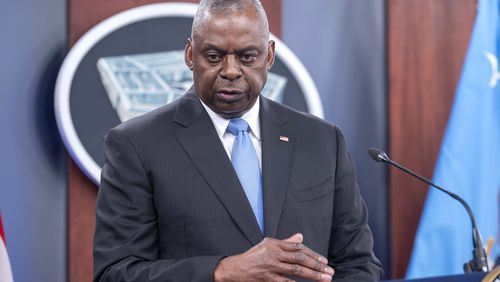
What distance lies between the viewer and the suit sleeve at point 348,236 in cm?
192

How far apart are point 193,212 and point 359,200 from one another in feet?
1.53

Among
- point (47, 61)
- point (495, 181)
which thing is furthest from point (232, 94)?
point (495, 181)

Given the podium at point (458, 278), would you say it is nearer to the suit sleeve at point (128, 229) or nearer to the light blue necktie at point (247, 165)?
the light blue necktie at point (247, 165)

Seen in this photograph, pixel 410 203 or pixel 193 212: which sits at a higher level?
pixel 193 212

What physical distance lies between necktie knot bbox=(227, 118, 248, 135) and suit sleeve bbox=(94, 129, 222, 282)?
24 cm

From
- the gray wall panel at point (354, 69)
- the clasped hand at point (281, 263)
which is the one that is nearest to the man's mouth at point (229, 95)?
the clasped hand at point (281, 263)

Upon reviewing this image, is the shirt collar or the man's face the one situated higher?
the man's face

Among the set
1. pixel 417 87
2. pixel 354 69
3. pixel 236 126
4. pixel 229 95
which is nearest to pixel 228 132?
pixel 236 126

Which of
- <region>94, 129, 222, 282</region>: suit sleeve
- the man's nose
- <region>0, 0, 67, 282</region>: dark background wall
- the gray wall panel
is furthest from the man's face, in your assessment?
the gray wall panel

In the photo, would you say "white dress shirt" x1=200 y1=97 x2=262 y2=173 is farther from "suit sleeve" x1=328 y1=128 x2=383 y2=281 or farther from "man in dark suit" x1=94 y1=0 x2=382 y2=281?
"suit sleeve" x1=328 y1=128 x2=383 y2=281

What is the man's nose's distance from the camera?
1788 millimetres

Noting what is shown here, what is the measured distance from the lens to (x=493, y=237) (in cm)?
344

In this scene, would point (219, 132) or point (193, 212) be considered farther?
A: point (219, 132)

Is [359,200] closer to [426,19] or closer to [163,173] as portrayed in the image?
[163,173]
